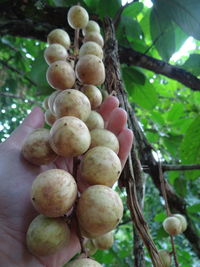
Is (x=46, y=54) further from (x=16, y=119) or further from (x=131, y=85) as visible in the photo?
(x=16, y=119)

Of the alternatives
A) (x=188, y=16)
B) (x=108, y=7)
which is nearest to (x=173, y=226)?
(x=188, y=16)

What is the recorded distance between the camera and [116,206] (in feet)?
1.77

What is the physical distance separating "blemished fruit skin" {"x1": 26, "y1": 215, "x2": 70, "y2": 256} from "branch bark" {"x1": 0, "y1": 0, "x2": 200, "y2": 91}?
1.10 m

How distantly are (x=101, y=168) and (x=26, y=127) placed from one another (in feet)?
→ 1.94

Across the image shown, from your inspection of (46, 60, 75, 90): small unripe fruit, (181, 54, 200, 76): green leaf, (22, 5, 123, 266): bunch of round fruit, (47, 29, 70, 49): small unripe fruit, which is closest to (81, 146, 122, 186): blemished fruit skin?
(22, 5, 123, 266): bunch of round fruit

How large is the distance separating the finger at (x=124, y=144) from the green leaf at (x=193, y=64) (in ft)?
2.87

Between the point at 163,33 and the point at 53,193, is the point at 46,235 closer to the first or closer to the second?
the point at 53,193

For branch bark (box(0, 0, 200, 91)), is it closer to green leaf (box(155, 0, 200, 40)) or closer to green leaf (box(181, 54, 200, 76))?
green leaf (box(181, 54, 200, 76))

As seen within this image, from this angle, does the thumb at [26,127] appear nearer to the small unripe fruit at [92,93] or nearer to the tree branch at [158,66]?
the small unripe fruit at [92,93]

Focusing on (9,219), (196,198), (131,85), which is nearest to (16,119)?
(131,85)

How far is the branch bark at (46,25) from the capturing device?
1.46m

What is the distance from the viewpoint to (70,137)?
58 cm

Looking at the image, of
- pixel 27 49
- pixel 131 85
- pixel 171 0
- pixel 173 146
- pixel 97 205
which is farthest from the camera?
pixel 27 49

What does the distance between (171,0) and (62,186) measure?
1.10 m
